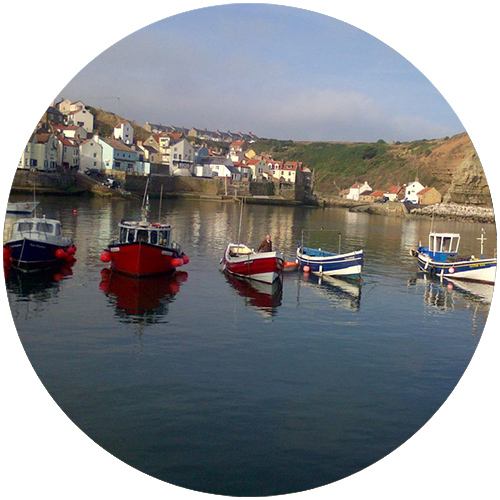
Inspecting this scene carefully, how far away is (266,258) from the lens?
13.0 meters

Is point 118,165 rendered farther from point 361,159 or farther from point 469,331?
point 469,331

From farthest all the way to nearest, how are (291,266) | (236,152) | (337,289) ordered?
1. (291,266)
2. (236,152)
3. (337,289)

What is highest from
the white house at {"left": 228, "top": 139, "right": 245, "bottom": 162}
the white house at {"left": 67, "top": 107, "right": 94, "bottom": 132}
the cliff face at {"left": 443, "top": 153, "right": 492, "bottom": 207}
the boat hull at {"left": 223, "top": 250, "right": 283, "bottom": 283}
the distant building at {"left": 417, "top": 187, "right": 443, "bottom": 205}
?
the white house at {"left": 67, "top": 107, "right": 94, "bottom": 132}

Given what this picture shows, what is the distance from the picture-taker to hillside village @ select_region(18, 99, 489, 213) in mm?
11648

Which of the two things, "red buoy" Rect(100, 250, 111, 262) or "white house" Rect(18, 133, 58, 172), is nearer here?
"white house" Rect(18, 133, 58, 172)

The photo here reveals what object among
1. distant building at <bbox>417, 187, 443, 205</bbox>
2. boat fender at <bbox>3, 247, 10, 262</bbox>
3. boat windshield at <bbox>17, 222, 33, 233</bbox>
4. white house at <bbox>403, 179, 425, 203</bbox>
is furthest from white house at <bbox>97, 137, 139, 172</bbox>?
distant building at <bbox>417, 187, 443, 205</bbox>

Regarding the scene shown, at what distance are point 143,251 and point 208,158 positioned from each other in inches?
168

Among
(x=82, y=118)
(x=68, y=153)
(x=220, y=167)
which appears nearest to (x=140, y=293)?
(x=82, y=118)

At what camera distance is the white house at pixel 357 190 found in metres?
14.3

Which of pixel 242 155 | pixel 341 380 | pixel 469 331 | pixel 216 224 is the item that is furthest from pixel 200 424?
pixel 216 224

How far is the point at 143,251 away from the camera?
12.0 meters

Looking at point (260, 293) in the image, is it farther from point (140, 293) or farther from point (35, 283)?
point (35, 283)

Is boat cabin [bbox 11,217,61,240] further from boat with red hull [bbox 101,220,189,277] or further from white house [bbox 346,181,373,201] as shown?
white house [bbox 346,181,373,201]

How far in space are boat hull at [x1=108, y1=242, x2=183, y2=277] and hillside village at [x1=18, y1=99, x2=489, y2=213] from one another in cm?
189
